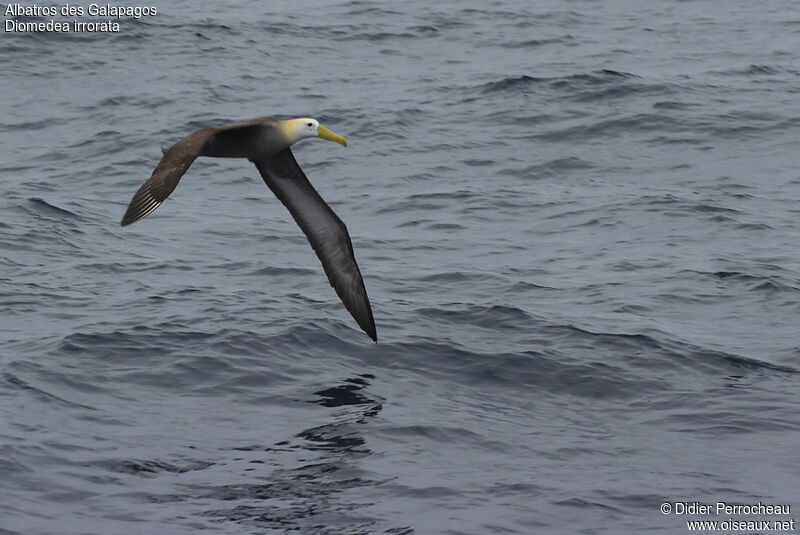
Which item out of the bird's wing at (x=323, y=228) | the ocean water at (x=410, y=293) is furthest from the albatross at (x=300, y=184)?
the ocean water at (x=410, y=293)

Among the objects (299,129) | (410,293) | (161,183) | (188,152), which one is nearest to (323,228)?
(299,129)

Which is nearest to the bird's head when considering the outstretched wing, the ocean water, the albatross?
the albatross

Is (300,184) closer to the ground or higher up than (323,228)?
higher up

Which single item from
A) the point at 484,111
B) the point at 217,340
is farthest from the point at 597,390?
the point at 484,111

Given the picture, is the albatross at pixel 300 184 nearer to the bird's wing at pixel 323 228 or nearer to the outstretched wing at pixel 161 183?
the bird's wing at pixel 323 228

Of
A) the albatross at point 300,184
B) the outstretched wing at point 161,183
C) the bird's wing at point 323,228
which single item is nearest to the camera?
the outstretched wing at point 161,183

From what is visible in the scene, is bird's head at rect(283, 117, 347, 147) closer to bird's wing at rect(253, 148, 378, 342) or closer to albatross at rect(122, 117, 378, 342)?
albatross at rect(122, 117, 378, 342)

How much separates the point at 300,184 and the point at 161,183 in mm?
3489

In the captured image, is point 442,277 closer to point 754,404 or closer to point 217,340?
point 217,340

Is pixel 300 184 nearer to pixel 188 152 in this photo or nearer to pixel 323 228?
pixel 323 228

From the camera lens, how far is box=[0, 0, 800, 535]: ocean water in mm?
12273

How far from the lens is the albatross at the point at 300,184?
565 inches

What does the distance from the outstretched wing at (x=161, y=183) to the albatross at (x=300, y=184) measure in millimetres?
718

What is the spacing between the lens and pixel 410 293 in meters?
17.7
